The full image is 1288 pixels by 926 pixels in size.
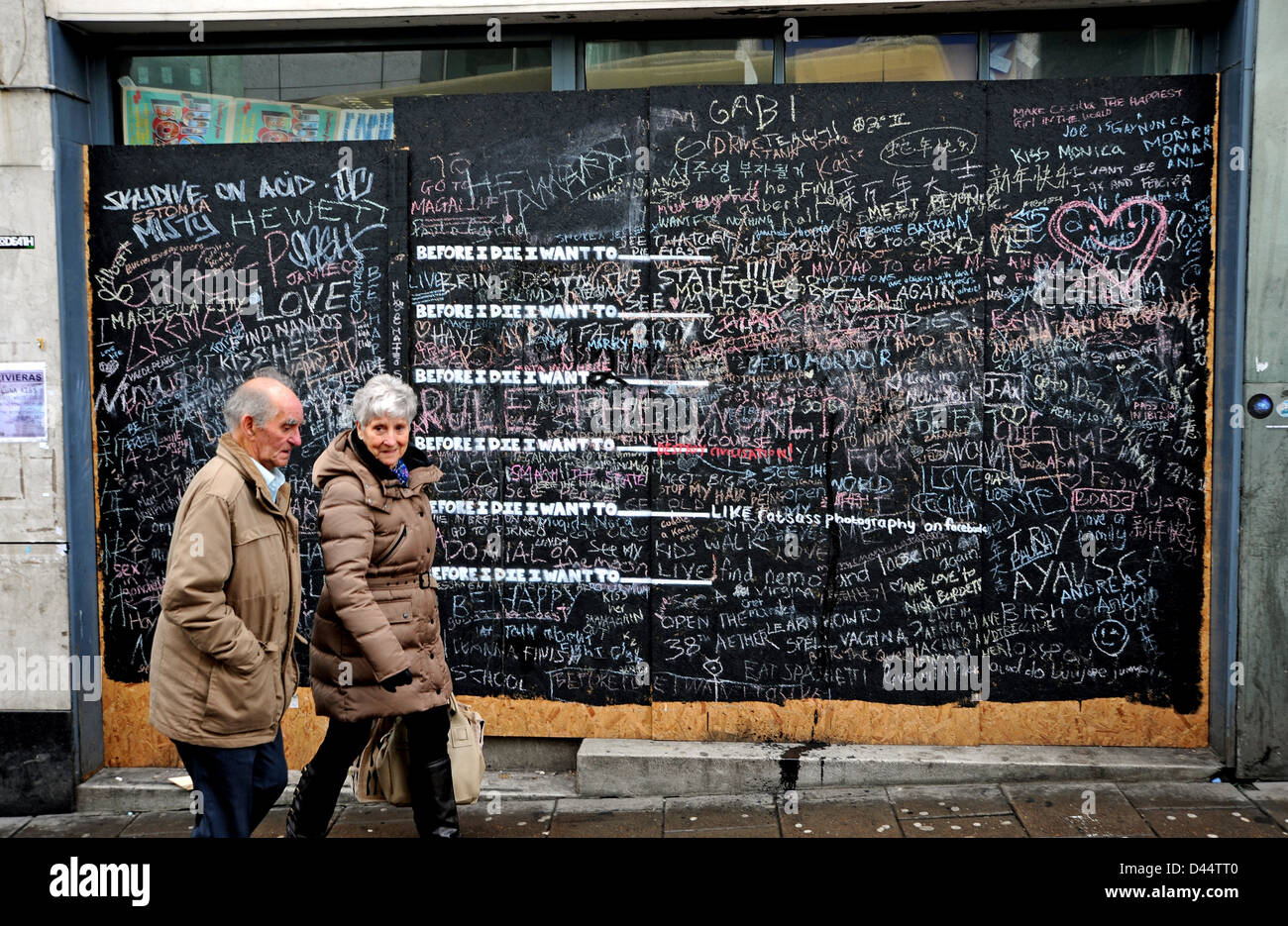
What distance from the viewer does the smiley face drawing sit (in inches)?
232

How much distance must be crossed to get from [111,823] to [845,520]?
12.8 feet

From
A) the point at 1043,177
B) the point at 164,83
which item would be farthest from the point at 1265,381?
the point at 164,83

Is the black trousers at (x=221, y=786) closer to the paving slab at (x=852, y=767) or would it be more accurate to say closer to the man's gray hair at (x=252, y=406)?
the man's gray hair at (x=252, y=406)

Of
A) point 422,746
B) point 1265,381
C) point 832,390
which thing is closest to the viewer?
point 422,746

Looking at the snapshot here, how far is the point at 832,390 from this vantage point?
19.4 ft

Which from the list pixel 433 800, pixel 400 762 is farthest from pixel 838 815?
pixel 400 762

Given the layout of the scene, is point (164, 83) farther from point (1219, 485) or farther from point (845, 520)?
point (1219, 485)

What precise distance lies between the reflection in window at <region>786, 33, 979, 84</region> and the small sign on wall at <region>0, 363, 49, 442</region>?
406 cm

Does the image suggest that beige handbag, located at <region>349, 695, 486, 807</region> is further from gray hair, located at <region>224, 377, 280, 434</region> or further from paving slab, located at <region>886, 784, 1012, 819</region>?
paving slab, located at <region>886, 784, 1012, 819</region>

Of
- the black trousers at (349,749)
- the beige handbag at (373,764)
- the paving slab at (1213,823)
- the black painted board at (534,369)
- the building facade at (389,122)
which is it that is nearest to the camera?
the black trousers at (349,749)

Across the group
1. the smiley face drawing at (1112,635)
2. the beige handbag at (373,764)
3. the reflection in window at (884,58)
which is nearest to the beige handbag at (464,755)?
the beige handbag at (373,764)

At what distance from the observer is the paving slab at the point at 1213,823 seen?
5156 millimetres
